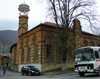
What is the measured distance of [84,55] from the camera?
15.0m

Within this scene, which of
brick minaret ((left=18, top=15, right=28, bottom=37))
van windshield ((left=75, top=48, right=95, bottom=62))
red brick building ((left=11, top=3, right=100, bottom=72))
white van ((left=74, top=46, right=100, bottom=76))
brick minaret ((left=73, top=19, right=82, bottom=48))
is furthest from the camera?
brick minaret ((left=18, top=15, right=28, bottom=37))

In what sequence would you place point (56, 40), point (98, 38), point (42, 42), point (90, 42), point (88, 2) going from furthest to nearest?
point (98, 38)
point (90, 42)
point (56, 40)
point (42, 42)
point (88, 2)

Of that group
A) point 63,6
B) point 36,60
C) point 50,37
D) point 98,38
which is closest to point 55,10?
point 63,6

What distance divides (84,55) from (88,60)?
0.82 meters

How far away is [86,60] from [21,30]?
23.0 meters

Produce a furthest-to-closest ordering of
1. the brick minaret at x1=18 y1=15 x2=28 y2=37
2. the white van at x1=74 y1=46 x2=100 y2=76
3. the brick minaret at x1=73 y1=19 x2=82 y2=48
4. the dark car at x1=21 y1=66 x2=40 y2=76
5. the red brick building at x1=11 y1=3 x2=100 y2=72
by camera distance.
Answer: the brick minaret at x1=18 y1=15 x2=28 y2=37
the brick minaret at x1=73 y1=19 x2=82 y2=48
the red brick building at x1=11 y1=3 x2=100 y2=72
the dark car at x1=21 y1=66 x2=40 y2=76
the white van at x1=74 y1=46 x2=100 y2=76

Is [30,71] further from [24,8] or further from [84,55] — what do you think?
[24,8]

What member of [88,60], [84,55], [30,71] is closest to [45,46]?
[30,71]

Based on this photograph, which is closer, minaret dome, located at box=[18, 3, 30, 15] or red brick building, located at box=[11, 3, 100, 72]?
red brick building, located at box=[11, 3, 100, 72]

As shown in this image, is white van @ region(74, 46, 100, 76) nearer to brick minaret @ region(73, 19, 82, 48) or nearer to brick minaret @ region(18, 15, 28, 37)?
brick minaret @ region(73, 19, 82, 48)

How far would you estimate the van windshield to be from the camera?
47.4ft

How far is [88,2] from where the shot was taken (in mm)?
22469

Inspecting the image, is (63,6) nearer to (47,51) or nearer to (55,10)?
(55,10)

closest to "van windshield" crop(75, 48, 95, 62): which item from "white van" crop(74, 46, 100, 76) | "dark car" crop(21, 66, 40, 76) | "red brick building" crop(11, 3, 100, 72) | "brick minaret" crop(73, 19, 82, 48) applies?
"white van" crop(74, 46, 100, 76)
